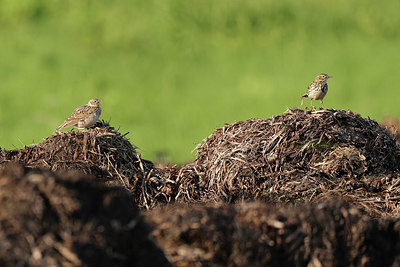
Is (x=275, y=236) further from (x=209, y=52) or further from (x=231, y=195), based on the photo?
(x=209, y=52)

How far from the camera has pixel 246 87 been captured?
34.5 metres

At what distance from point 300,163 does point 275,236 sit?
14.5ft

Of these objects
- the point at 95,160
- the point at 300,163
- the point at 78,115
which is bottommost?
the point at 300,163

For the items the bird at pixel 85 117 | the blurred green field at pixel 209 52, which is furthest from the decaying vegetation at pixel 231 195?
the blurred green field at pixel 209 52

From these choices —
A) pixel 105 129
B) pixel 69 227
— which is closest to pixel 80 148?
pixel 105 129

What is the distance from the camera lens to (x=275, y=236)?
666 cm

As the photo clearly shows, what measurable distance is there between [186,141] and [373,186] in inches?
736

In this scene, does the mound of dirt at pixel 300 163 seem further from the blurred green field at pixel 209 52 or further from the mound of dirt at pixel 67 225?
the blurred green field at pixel 209 52

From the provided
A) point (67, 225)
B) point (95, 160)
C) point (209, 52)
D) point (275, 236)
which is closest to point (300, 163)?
point (95, 160)

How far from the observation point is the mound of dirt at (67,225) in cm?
536

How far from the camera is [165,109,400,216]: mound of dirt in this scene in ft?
34.0

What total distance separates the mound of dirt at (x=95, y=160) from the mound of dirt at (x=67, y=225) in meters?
4.43

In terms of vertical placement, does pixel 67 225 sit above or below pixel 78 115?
below

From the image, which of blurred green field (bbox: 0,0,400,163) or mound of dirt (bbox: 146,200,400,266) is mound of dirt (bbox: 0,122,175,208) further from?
blurred green field (bbox: 0,0,400,163)
